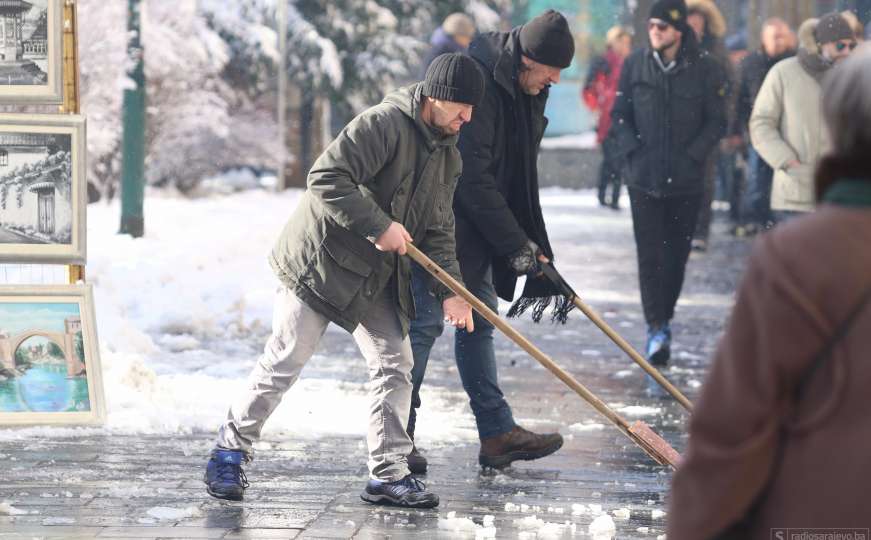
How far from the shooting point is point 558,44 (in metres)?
6.23

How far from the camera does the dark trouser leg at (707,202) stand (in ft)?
48.6

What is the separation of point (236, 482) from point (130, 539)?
25.6 inches

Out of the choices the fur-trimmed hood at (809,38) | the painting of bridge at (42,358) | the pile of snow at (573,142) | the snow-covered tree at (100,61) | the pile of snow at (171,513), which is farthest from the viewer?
the pile of snow at (573,142)

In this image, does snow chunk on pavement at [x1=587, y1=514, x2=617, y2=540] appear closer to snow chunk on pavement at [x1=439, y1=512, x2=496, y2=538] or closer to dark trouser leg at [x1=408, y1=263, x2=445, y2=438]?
snow chunk on pavement at [x1=439, y1=512, x2=496, y2=538]

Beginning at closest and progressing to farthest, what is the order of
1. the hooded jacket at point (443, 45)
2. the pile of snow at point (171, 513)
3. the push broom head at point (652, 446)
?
1. the push broom head at point (652, 446)
2. the pile of snow at point (171, 513)
3. the hooded jacket at point (443, 45)

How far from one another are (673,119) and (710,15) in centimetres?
442

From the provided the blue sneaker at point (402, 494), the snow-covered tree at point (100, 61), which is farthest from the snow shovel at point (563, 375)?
the snow-covered tree at point (100, 61)

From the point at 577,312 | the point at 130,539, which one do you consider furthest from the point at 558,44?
the point at 577,312

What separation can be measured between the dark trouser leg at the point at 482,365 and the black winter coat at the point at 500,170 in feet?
0.09

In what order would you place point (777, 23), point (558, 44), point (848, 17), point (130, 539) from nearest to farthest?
point (130, 539), point (558, 44), point (848, 17), point (777, 23)

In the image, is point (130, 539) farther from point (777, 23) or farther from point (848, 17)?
point (777, 23)

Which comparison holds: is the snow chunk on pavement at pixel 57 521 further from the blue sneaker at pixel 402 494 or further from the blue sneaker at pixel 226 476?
the blue sneaker at pixel 402 494

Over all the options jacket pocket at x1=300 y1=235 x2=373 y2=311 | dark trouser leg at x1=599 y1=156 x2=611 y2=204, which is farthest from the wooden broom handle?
dark trouser leg at x1=599 y1=156 x2=611 y2=204

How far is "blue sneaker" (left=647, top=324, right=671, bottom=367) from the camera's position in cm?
941
